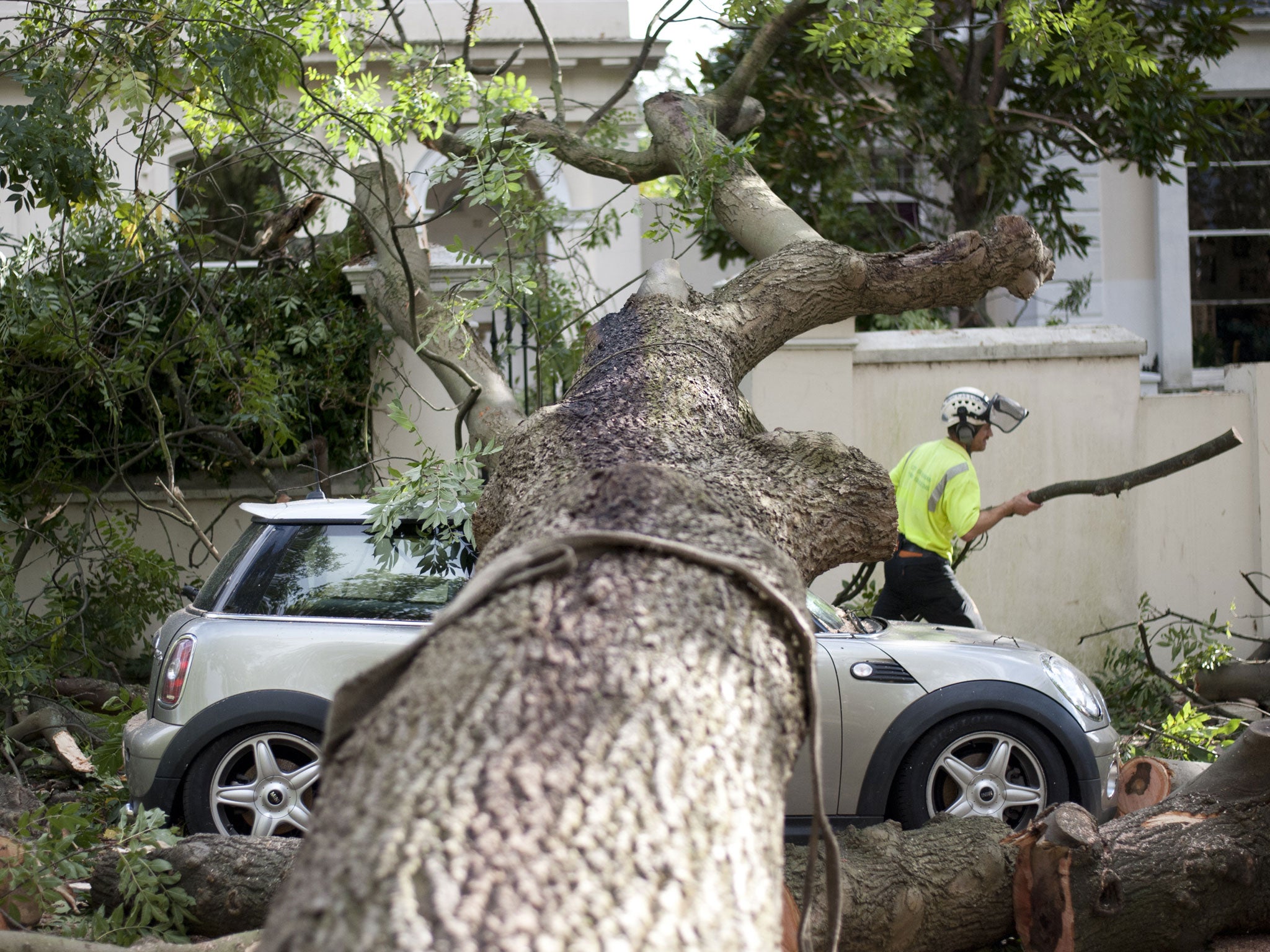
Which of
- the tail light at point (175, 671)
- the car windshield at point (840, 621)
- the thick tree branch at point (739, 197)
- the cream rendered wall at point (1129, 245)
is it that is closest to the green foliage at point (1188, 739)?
the car windshield at point (840, 621)

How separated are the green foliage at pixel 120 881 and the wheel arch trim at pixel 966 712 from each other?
8.73ft

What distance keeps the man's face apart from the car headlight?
199cm

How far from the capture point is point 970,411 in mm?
6699

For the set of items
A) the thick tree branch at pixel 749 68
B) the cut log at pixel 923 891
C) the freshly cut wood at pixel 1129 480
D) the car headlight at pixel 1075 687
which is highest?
the thick tree branch at pixel 749 68

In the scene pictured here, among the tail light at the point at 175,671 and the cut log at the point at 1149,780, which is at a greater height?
the tail light at the point at 175,671

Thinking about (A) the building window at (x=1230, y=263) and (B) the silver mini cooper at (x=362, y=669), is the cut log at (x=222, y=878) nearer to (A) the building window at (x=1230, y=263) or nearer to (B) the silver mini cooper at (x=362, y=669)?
(B) the silver mini cooper at (x=362, y=669)

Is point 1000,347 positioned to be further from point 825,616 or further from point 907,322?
point 825,616

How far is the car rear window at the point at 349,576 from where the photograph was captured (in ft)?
15.8

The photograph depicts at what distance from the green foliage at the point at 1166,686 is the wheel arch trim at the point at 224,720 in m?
4.23

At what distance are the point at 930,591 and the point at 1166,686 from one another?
2263mm

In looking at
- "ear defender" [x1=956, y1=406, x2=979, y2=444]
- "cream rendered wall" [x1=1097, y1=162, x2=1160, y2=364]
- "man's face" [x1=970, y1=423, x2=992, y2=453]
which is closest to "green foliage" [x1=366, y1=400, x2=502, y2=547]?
"ear defender" [x1=956, y1=406, x2=979, y2=444]

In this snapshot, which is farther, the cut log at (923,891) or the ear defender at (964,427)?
the ear defender at (964,427)

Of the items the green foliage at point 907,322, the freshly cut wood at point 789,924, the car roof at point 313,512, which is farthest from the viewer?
the green foliage at point 907,322

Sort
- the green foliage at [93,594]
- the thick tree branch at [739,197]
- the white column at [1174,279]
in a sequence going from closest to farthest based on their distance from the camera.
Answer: the thick tree branch at [739,197]
the green foliage at [93,594]
the white column at [1174,279]
